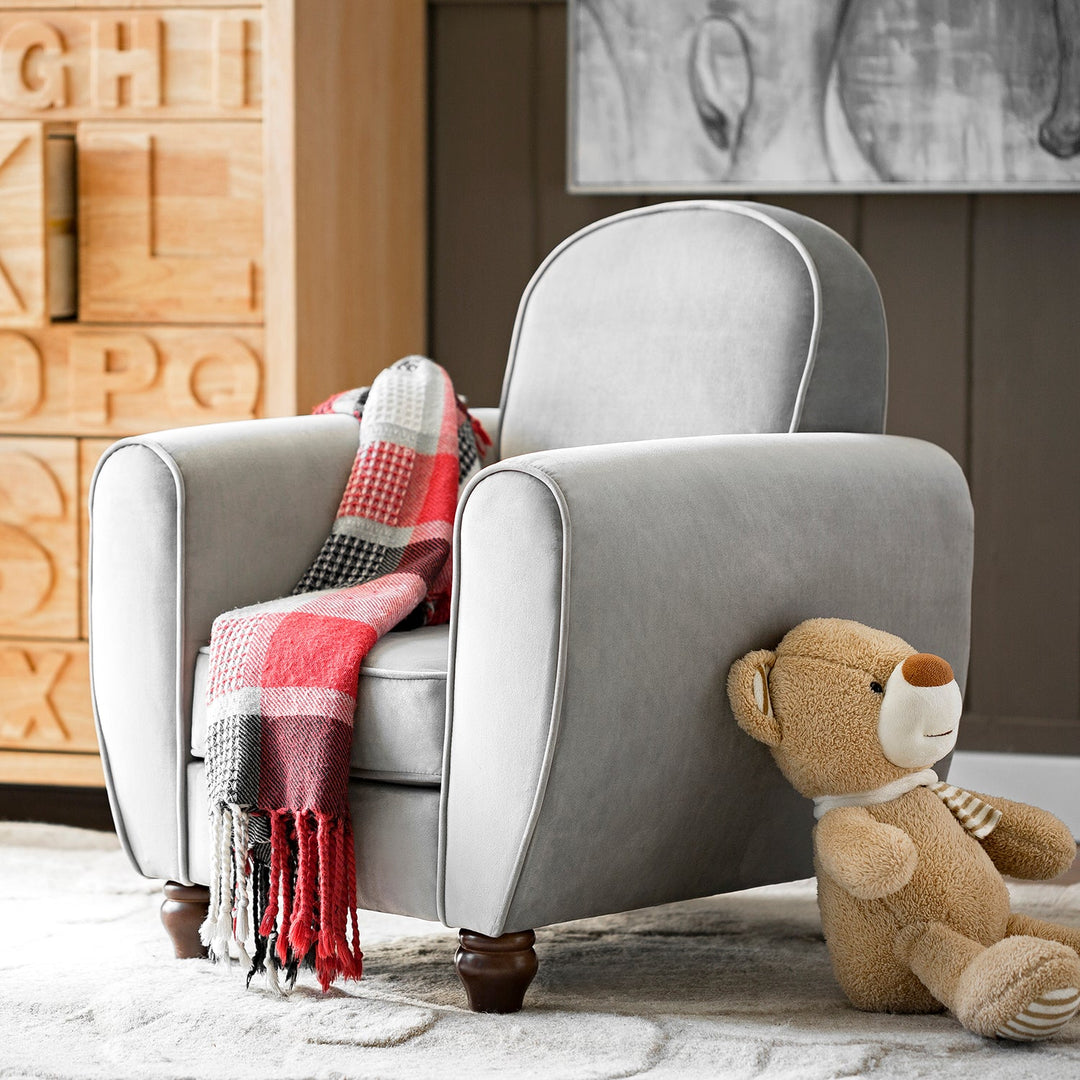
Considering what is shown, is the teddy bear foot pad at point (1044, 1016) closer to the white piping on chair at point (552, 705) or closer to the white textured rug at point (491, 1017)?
the white textured rug at point (491, 1017)

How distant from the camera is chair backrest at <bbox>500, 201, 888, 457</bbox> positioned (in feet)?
5.92

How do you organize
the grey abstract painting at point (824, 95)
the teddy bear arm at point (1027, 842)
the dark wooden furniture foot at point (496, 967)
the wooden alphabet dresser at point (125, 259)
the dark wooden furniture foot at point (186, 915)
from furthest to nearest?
the grey abstract painting at point (824, 95) < the wooden alphabet dresser at point (125, 259) < the dark wooden furniture foot at point (186, 915) < the teddy bear arm at point (1027, 842) < the dark wooden furniture foot at point (496, 967)

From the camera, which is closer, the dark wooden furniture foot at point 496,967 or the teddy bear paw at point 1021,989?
the teddy bear paw at point 1021,989

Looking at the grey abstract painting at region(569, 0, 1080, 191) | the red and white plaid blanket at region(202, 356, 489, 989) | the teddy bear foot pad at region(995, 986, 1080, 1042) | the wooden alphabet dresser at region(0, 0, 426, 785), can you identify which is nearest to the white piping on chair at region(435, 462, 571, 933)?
the red and white plaid blanket at region(202, 356, 489, 989)

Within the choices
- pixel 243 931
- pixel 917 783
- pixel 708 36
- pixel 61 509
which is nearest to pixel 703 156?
pixel 708 36

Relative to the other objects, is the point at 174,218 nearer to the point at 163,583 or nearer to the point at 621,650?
the point at 163,583

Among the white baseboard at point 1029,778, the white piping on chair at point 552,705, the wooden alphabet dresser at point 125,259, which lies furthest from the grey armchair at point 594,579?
the white baseboard at point 1029,778

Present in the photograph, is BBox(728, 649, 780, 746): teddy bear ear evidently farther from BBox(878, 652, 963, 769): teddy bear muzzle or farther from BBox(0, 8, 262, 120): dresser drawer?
BBox(0, 8, 262, 120): dresser drawer

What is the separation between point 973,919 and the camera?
1.50m

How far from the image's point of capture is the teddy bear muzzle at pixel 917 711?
1469 mm

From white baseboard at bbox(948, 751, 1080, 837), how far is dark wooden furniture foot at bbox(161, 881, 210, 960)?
141 cm

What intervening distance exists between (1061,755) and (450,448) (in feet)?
4.39

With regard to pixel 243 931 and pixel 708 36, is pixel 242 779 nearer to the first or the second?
pixel 243 931

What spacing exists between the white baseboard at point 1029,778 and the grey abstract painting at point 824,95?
3.05ft
